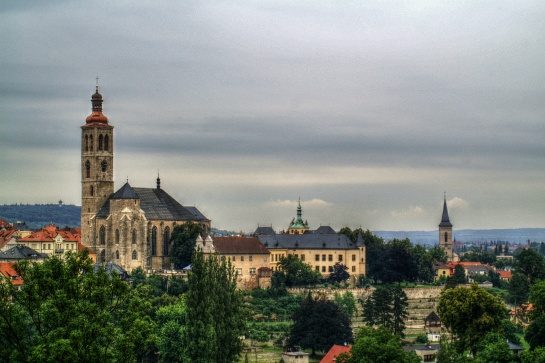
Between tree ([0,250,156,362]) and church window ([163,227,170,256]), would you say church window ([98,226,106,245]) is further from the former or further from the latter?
tree ([0,250,156,362])

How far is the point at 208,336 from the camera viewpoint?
6669cm

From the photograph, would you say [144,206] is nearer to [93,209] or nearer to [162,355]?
[93,209]

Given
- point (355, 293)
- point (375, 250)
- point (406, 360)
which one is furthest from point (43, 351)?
point (375, 250)

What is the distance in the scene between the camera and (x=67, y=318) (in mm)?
38969

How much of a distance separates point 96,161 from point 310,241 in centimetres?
2658

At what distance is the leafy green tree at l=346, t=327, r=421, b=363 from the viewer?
6186 centimetres

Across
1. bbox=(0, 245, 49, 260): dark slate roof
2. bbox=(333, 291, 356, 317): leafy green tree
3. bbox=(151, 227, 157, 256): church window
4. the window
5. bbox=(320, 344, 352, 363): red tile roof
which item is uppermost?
the window

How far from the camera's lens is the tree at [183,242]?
384 feet

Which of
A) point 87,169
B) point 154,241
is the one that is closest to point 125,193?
point 154,241

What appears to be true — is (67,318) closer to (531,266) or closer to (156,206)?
(156,206)

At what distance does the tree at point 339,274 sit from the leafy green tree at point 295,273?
312 centimetres

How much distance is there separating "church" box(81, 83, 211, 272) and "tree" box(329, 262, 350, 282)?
1665 centimetres

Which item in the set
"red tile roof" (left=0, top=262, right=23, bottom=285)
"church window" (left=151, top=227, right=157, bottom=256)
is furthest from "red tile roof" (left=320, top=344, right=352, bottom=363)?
"church window" (left=151, top=227, right=157, bottom=256)

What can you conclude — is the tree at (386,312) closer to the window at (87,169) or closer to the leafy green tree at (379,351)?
the leafy green tree at (379,351)
